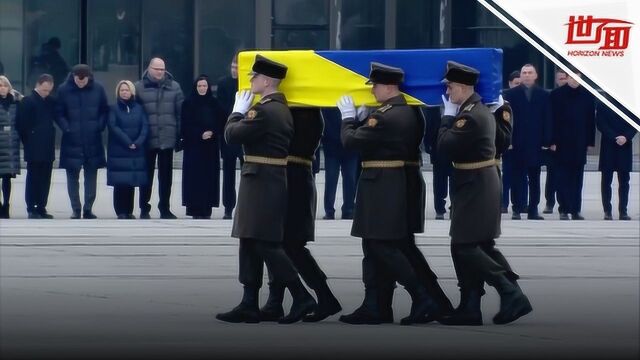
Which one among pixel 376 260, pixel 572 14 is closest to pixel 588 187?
pixel 376 260

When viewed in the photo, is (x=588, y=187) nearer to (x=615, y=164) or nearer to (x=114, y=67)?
(x=615, y=164)

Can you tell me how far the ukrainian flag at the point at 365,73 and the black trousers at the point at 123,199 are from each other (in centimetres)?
847

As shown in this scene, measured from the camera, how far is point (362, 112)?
35.4 feet

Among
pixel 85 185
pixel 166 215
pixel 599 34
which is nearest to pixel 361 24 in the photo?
pixel 166 215

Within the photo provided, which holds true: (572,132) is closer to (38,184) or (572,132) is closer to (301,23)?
(38,184)

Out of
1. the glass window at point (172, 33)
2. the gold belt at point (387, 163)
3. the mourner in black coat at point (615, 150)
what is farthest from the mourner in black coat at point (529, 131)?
the glass window at point (172, 33)

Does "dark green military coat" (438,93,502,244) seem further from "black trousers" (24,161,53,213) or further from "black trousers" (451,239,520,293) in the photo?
"black trousers" (24,161,53,213)

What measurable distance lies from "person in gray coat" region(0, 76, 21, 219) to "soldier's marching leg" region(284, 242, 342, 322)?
861 centimetres

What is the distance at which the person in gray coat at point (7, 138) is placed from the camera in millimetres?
18750

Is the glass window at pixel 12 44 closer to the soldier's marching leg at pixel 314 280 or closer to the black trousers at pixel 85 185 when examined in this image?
the black trousers at pixel 85 185

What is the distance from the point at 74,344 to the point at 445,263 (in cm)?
619

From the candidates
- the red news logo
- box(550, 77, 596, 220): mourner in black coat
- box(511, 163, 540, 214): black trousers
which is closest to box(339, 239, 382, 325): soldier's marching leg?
the red news logo

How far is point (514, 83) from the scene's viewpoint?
65.5 ft

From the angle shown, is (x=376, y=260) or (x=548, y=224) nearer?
(x=376, y=260)
